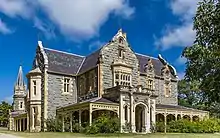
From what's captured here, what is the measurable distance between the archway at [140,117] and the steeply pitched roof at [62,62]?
9601mm

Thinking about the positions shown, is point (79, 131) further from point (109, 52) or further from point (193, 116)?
point (193, 116)

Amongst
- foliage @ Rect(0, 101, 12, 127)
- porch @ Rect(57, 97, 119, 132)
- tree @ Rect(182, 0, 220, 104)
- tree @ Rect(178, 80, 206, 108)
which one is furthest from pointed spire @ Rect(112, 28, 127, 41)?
foliage @ Rect(0, 101, 12, 127)

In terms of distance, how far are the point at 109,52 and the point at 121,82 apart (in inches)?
148

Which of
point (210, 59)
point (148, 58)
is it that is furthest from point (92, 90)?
point (210, 59)

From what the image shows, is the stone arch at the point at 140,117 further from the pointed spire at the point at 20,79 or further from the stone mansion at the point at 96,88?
the pointed spire at the point at 20,79

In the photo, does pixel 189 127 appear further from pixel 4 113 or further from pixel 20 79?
pixel 4 113

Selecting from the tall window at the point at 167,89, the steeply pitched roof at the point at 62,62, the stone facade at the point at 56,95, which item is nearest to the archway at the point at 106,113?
the stone facade at the point at 56,95

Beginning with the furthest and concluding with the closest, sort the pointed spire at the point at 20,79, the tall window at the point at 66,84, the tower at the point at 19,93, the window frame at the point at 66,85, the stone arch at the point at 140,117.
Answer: the pointed spire at the point at 20,79 < the tower at the point at 19,93 < the tall window at the point at 66,84 < the window frame at the point at 66,85 < the stone arch at the point at 140,117

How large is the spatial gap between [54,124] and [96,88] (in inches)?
243

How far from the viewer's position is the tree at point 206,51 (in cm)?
1517

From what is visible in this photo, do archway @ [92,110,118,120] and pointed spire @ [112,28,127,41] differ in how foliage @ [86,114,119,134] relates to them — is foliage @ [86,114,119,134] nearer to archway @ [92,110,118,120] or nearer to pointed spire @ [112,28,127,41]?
archway @ [92,110,118,120]

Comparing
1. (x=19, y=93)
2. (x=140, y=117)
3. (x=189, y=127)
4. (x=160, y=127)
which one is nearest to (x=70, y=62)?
(x=140, y=117)

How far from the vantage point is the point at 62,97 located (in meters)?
40.9

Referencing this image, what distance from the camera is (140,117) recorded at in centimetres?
3800
